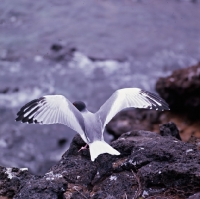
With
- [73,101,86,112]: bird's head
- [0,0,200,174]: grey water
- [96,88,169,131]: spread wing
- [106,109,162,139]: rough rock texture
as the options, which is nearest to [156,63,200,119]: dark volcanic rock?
[106,109,162,139]: rough rock texture

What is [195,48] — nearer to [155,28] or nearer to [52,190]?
[155,28]

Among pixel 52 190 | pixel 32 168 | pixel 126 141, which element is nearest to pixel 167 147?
pixel 126 141

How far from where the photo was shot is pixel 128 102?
573 centimetres

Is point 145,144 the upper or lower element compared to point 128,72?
upper

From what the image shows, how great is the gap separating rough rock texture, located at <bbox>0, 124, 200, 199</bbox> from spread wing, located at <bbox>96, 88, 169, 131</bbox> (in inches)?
20.0

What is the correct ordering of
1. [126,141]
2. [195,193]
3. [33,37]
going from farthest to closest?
[33,37], [126,141], [195,193]

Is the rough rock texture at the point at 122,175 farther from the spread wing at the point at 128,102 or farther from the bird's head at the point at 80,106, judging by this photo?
the bird's head at the point at 80,106

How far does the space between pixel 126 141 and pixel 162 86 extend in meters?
5.21

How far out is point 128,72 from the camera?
41.6 feet

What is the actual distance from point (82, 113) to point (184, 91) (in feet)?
14.4

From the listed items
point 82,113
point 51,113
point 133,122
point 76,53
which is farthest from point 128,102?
point 76,53

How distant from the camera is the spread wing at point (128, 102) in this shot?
5539 mm

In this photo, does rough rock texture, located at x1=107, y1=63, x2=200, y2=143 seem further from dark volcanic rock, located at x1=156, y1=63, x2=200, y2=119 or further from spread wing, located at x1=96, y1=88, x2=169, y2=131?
spread wing, located at x1=96, y1=88, x2=169, y2=131

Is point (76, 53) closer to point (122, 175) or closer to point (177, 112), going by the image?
point (177, 112)
